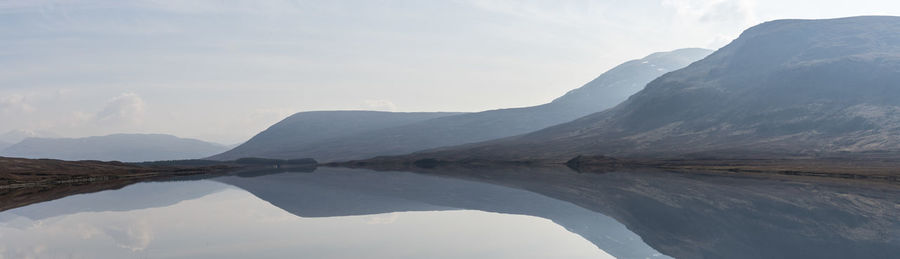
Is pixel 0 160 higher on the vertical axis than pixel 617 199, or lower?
higher

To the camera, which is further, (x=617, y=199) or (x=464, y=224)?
(x=617, y=199)

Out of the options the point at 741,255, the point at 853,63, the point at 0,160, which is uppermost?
the point at 853,63

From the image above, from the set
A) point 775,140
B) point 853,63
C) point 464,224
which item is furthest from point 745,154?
point 464,224

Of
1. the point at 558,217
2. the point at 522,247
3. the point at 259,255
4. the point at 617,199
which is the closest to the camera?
the point at 259,255

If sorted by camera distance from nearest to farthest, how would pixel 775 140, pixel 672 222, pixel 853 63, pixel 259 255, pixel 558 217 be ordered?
pixel 259 255
pixel 672 222
pixel 558 217
pixel 775 140
pixel 853 63

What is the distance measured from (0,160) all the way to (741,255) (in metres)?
127

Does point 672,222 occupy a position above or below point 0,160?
below

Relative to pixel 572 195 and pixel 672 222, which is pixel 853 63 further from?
pixel 672 222

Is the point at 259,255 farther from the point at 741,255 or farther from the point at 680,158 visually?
the point at 680,158

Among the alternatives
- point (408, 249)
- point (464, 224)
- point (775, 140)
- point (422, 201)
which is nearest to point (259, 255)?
point (408, 249)

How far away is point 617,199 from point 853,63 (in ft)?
656

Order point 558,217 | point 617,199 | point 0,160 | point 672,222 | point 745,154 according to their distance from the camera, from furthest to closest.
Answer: point 745,154 → point 0,160 → point 617,199 → point 558,217 → point 672,222

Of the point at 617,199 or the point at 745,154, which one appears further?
the point at 745,154

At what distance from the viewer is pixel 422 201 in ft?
158
